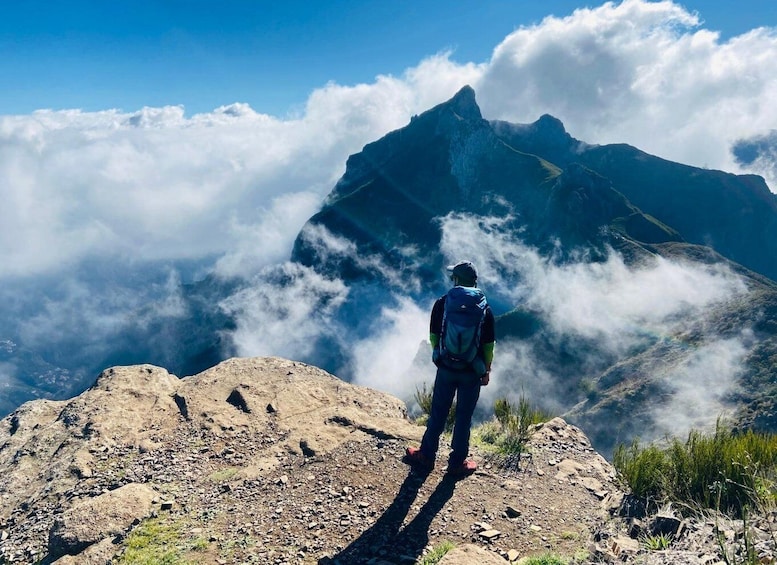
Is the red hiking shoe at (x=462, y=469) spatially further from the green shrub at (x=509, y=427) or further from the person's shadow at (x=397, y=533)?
the green shrub at (x=509, y=427)

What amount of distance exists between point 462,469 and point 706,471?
4.13 metres

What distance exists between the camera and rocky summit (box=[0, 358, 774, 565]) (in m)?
7.36

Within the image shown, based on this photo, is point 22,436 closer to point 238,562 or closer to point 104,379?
point 104,379

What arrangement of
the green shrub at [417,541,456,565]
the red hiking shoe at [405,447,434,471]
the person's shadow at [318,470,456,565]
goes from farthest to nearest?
1. the red hiking shoe at [405,447,434,471]
2. the person's shadow at [318,470,456,565]
3. the green shrub at [417,541,456,565]

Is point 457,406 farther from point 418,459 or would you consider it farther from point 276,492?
point 276,492

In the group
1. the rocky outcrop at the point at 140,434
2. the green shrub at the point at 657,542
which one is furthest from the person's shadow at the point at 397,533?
the green shrub at the point at 657,542

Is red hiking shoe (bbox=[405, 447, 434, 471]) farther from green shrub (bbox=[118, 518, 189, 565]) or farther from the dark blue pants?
green shrub (bbox=[118, 518, 189, 565])

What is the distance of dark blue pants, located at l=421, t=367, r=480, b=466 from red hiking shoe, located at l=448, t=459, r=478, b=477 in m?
0.07

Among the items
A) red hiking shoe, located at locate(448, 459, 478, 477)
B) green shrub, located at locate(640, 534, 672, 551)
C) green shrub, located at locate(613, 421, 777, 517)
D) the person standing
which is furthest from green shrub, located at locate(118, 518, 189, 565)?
green shrub, located at locate(613, 421, 777, 517)

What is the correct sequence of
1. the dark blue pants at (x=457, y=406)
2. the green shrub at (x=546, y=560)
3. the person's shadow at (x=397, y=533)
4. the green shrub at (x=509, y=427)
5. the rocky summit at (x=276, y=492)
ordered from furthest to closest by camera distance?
the green shrub at (x=509, y=427) < the dark blue pants at (x=457, y=406) < the rocky summit at (x=276, y=492) < the person's shadow at (x=397, y=533) < the green shrub at (x=546, y=560)

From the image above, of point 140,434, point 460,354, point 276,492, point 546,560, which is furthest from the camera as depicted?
point 140,434

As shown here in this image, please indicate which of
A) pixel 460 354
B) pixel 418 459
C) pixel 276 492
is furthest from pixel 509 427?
pixel 276 492

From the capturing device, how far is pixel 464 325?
8.46 m

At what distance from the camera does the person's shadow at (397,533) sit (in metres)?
7.23
